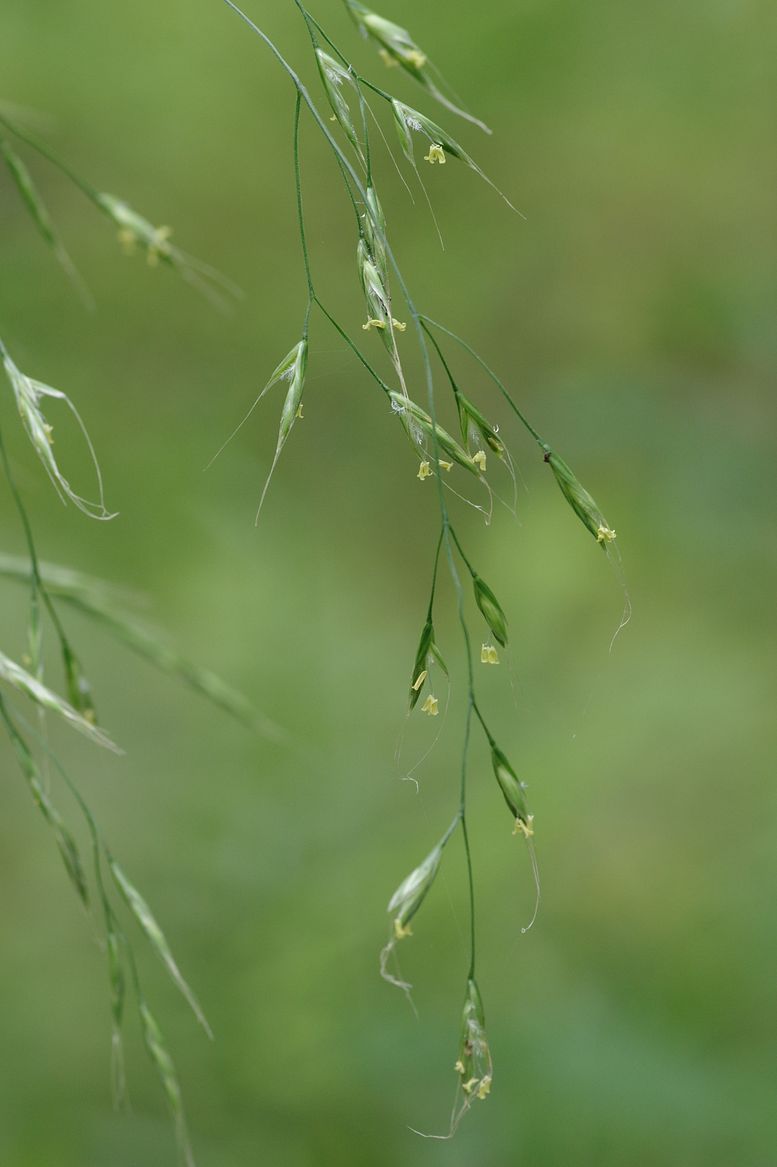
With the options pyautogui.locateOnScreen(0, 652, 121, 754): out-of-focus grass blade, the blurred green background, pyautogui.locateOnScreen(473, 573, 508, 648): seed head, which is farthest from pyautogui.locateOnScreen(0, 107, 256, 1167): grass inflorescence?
the blurred green background

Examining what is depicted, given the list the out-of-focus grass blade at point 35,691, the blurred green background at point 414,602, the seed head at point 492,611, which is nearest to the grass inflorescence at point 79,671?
the out-of-focus grass blade at point 35,691

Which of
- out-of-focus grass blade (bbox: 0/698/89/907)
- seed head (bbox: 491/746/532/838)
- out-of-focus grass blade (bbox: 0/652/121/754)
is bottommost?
out-of-focus grass blade (bbox: 0/698/89/907)

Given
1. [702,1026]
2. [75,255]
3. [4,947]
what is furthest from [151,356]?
[702,1026]

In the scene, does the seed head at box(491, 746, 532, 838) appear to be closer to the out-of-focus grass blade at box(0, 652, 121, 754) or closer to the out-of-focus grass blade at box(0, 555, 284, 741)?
the out-of-focus grass blade at box(0, 652, 121, 754)

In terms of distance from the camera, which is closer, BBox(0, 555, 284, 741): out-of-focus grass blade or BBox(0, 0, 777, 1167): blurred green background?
BBox(0, 555, 284, 741): out-of-focus grass blade

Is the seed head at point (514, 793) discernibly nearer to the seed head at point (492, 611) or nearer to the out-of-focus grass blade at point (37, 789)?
the seed head at point (492, 611)

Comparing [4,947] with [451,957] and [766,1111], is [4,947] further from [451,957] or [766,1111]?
[766,1111]

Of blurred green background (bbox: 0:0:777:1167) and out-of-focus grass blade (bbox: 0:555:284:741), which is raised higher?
out-of-focus grass blade (bbox: 0:555:284:741)

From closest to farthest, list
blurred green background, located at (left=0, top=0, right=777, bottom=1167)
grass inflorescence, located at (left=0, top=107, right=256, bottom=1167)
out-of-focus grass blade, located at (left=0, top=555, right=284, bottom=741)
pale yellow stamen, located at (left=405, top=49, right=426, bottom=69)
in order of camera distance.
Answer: pale yellow stamen, located at (left=405, top=49, right=426, bottom=69), grass inflorescence, located at (left=0, top=107, right=256, bottom=1167), out-of-focus grass blade, located at (left=0, top=555, right=284, bottom=741), blurred green background, located at (left=0, top=0, right=777, bottom=1167)

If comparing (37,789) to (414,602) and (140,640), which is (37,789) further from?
(414,602)
